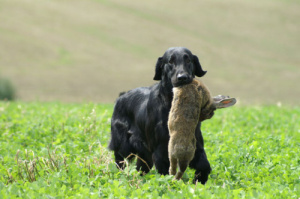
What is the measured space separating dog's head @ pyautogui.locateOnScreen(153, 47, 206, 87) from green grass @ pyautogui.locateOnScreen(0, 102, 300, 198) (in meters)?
1.12

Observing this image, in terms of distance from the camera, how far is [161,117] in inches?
242

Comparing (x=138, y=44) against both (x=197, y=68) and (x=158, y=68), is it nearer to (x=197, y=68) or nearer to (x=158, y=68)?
(x=158, y=68)

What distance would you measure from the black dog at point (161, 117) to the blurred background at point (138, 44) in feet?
88.0

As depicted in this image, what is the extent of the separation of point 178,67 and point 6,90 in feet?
90.8

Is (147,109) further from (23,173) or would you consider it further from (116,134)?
(23,173)

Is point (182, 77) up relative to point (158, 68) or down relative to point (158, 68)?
up

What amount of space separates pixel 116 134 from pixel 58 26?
163 feet

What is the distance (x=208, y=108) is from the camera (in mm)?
5363

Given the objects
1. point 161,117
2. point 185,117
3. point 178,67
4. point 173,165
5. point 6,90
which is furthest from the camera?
point 6,90

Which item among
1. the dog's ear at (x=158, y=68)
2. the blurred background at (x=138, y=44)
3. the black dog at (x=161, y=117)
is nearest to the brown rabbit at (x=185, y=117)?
the black dog at (x=161, y=117)

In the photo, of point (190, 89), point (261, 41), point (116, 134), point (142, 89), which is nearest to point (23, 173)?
point (116, 134)

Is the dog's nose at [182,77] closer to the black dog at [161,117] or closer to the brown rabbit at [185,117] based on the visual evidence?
the black dog at [161,117]

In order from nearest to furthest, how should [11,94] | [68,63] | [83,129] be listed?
[83,129] < [11,94] < [68,63]

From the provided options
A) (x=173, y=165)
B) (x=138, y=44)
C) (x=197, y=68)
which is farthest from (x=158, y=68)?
(x=138, y=44)
